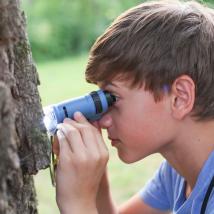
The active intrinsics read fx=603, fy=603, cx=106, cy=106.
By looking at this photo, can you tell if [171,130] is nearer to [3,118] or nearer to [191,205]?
[191,205]

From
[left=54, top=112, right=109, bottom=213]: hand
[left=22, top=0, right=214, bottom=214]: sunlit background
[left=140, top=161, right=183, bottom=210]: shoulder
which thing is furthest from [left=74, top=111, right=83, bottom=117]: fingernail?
[left=22, top=0, right=214, bottom=214]: sunlit background

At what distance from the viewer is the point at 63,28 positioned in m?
12.6

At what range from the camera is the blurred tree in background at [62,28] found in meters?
11.7

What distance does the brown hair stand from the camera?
1699 mm

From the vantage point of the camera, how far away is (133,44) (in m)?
1.71

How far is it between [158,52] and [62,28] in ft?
35.8

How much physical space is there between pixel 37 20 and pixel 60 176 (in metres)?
11.2

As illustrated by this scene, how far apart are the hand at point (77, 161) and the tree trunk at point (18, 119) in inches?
3.4

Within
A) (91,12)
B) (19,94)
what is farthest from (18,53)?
(91,12)

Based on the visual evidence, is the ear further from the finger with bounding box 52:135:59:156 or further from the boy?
the finger with bounding box 52:135:59:156

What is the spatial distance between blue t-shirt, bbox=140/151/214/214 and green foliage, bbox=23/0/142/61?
9370mm

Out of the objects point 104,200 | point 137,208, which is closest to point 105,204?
point 104,200

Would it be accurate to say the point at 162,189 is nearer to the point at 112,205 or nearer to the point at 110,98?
the point at 112,205

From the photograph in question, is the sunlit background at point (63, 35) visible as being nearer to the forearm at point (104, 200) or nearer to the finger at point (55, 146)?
the forearm at point (104, 200)
